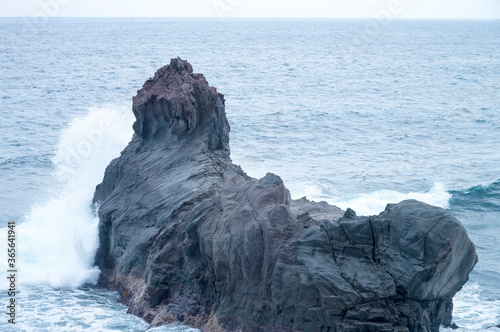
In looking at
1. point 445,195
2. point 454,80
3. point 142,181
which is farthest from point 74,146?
point 454,80

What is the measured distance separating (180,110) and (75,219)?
5.07 metres

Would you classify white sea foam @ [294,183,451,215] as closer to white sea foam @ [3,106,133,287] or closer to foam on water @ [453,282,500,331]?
foam on water @ [453,282,500,331]

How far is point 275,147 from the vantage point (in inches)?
1312

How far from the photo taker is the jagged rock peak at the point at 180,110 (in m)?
17.4

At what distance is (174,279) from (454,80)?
55.8 meters

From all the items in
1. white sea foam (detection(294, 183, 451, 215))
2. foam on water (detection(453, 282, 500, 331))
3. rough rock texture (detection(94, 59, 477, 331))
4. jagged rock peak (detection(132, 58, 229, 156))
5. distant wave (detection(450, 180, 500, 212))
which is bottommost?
foam on water (detection(453, 282, 500, 331))

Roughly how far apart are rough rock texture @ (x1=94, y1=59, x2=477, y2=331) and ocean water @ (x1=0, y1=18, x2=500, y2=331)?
3.57 feet

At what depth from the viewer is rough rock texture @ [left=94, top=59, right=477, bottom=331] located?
1101 cm

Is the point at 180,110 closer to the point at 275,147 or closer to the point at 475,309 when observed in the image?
the point at 475,309

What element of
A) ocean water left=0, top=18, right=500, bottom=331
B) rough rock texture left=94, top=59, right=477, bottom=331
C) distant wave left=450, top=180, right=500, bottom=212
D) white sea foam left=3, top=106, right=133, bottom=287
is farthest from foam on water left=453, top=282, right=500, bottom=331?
white sea foam left=3, top=106, right=133, bottom=287

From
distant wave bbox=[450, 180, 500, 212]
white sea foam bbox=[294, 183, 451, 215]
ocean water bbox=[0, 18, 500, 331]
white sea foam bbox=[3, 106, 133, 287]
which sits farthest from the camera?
distant wave bbox=[450, 180, 500, 212]

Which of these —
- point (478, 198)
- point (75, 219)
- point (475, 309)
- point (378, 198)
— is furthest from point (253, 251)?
point (478, 198)

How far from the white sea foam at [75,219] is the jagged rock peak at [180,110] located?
3245mm

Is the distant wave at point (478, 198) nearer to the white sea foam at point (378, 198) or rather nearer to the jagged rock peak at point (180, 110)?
the white sea foam at point (378, 198)
